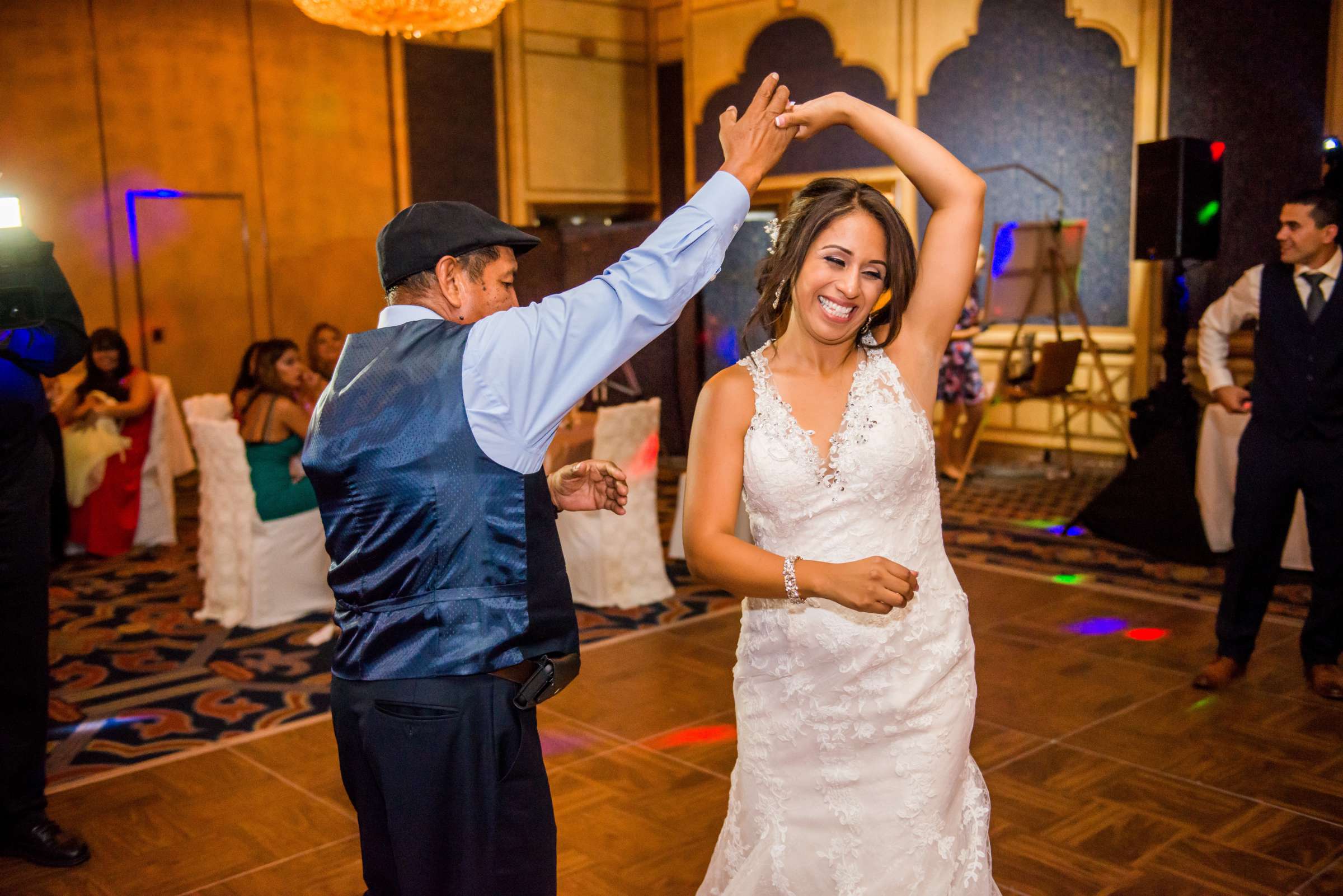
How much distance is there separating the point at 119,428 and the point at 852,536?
5.68 metres

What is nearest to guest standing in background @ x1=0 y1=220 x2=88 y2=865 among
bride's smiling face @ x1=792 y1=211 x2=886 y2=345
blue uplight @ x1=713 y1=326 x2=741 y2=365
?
bride's smiling face @ x1=792 y1=211 x2=886 y2=345

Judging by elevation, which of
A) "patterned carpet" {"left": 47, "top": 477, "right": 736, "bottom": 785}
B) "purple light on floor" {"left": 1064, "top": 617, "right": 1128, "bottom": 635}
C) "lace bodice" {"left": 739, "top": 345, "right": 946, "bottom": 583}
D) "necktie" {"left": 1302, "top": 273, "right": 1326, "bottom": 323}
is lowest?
"patterned carpet" {"left": 47, "top": 477, "right": 736, "bottom": 785}

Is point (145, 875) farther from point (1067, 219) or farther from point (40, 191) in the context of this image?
point (1067, 219)

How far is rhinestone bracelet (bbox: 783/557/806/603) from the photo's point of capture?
166 centimetres

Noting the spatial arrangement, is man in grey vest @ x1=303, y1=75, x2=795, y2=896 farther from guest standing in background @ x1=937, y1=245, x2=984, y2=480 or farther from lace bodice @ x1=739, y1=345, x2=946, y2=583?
guest standing in background @ x1=937, y1=245, x2=984, y2=480

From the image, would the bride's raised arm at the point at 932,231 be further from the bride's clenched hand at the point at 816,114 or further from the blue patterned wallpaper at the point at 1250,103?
the blue patterned wallpaper at the point at 1250,103

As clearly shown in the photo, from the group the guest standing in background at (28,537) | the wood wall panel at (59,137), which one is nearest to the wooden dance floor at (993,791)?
the guest standing in background at (28,537)

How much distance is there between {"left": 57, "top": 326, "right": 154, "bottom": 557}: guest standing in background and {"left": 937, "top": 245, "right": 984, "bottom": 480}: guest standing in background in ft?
16.3

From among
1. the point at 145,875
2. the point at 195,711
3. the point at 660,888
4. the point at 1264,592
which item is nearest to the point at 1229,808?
the point at 1264,592

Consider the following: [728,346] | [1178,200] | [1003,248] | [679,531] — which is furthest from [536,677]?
[1003,248]

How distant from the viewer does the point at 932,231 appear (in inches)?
75.8

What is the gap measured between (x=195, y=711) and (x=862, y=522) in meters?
2.95

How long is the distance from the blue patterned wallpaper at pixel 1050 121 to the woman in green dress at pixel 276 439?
19.1 ft

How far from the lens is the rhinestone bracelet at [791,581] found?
1663mm
